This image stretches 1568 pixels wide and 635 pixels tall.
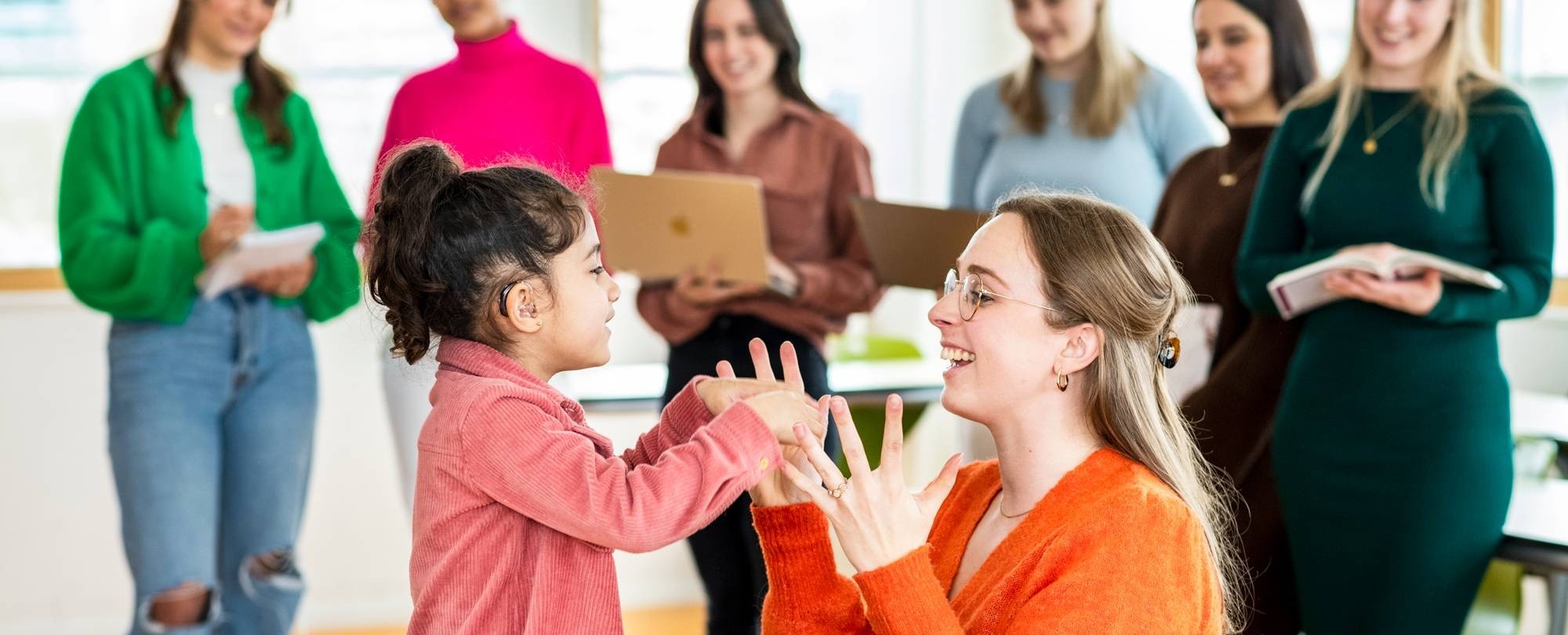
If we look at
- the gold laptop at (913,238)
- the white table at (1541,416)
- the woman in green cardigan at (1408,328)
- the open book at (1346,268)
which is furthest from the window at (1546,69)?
the gold laptop at (913,238)

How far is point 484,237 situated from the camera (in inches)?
64.4

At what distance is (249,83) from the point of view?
10.2ft

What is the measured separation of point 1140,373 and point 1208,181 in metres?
1.41

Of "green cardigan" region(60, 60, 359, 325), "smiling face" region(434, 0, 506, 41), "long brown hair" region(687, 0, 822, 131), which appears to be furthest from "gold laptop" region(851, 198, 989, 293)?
"green cardigan" region(60, 60, 359, 325)

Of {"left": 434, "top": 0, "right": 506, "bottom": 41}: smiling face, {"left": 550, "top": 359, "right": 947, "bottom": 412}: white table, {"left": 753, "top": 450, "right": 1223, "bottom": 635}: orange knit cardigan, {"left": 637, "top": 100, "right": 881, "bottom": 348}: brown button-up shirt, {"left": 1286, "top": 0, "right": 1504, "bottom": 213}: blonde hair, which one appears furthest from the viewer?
{"left": 550, "top": 359, "right": 947, "bottom": 412}: white table

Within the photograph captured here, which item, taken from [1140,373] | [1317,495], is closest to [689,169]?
[1317,495]

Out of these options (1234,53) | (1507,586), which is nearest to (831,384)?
(1234,53)

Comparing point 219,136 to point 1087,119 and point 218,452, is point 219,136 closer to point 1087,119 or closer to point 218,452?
point 218,452

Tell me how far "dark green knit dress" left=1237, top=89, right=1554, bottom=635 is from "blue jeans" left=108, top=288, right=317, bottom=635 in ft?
6.45

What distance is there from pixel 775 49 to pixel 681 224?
50cm

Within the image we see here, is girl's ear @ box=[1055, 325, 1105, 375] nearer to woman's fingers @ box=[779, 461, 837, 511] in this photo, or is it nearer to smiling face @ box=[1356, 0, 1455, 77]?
woman's fingers @ box=[779, 461, 837, 511]

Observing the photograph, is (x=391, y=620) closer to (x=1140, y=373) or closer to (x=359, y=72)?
(x=359, y=72)

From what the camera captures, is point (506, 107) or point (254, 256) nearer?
point (254, 256)

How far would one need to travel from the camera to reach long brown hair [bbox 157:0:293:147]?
2.98 meters
